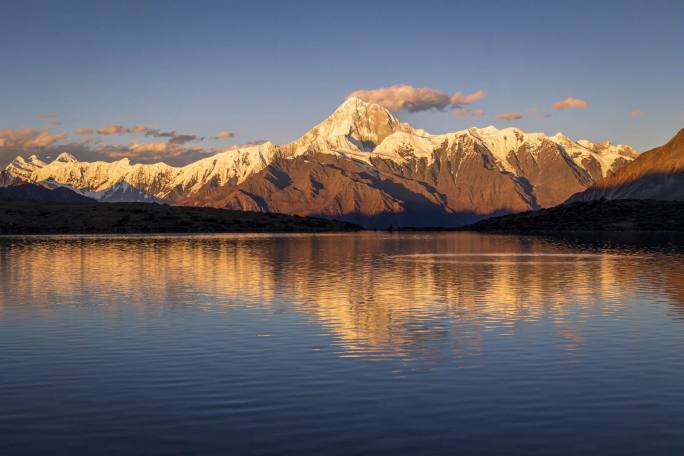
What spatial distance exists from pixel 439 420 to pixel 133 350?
2111 centimetres

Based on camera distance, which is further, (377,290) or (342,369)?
(377,290)

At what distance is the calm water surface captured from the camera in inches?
1100

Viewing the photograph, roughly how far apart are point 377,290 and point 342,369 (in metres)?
40.2

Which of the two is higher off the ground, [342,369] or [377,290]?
[377,290]

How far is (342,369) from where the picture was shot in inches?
1544

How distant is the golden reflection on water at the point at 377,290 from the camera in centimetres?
5316

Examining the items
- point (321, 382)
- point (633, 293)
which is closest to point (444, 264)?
point (633, 293)

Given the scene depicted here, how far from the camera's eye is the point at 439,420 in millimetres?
29875

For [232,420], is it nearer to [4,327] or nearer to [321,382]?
[321,382]

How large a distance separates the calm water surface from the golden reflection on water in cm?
37

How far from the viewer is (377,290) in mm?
79250

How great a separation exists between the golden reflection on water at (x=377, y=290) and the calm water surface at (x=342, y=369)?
373 millimetres

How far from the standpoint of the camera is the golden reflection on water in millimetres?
53156

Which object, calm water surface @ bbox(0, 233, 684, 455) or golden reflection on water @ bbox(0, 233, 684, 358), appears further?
golden reflection on water @ bbox(0, 233, 684, 358)
